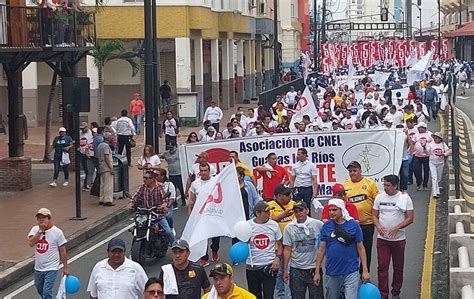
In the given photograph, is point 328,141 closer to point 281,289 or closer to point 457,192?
point 457,192

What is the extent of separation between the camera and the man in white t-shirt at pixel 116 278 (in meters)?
9.07

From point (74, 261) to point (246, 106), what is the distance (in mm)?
A: 38608

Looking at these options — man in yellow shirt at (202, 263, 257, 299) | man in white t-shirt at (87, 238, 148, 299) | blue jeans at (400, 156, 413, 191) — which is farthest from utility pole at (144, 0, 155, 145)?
man in yellow shirt at (202, 263, 257, 299)

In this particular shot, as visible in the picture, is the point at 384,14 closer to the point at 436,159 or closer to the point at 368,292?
the point at 436,159

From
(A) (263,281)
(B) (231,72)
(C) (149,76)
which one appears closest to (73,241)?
(A) (263,281)

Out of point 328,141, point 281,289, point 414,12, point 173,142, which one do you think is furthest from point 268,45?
point 414,12

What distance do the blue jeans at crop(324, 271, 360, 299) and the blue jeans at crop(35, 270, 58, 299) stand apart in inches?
131

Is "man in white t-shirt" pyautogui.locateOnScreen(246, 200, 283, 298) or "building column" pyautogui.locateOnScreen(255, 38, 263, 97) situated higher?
"building column" pyautogui.locateOnScreen(255, 38, 263, 97)

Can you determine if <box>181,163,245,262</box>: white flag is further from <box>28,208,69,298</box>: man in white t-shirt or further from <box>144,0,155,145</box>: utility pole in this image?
<box>144,0,155,145</box>: utility pole

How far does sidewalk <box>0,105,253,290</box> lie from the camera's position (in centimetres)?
1534

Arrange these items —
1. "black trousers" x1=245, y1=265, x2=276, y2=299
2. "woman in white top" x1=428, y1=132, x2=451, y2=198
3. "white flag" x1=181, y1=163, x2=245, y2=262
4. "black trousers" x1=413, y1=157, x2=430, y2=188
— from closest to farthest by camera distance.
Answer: "black trousers" x1=245, y1=265, x2=276, y2=299
"white flag" x1=181, y1=163, x2=245, y2=262
"woman in white top" x1=428, y1=132, x2=451, y2=198
"black trousers" x1=413, y1=157, x2=430, y2=188

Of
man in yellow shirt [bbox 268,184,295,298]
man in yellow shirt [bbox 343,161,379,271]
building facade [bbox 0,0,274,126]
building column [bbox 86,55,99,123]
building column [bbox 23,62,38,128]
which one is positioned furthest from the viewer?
building facade [bbox 0,0,274,126]

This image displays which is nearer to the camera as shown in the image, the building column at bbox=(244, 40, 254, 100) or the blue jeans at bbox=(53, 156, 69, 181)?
the blue jeans at bbox=(53, 156, 69, 181)

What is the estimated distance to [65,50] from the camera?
2414 cm
